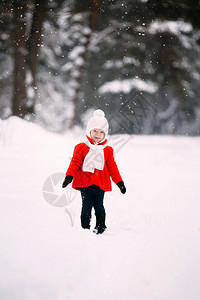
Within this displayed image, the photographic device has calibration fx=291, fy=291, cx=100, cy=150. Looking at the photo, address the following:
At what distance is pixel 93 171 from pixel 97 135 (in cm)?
43

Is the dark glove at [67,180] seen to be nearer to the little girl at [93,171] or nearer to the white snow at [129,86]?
the little girl at [93,171]

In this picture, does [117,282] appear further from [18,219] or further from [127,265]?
[18,219]

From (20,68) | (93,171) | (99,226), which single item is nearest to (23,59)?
(20,68)

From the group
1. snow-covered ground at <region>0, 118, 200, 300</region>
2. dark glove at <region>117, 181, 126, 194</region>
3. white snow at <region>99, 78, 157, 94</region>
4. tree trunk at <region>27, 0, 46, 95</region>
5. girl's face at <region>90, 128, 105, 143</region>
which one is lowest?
snow-covered ground at <region>0, 118, 200, 300</region>

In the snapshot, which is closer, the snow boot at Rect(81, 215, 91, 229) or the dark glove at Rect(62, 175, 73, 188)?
the dark glove at Rect(62, 175, 73, 188)

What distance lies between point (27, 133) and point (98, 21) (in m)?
7.14

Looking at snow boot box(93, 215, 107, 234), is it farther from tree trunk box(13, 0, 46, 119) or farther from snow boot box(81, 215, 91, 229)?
tree trunk box(13, 0, 46, 119)

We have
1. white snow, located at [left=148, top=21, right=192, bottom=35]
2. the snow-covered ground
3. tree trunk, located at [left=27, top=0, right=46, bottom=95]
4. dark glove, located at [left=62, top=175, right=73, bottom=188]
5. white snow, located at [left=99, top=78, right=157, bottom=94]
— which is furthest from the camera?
white snow, located at [left=99, top=78, right=157, bottom=94]

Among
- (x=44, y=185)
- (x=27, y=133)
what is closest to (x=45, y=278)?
(x=44, y=185)

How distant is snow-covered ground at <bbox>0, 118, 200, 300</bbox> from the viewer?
235cm

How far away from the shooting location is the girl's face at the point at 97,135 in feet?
11.1

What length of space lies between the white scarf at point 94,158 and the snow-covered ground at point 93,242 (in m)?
0.63

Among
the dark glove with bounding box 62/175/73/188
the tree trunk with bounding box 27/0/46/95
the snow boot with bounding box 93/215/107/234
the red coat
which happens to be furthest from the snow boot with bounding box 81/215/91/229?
the tree trunk with bounding box 27/0/46/95

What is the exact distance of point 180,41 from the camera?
37.7 ft
